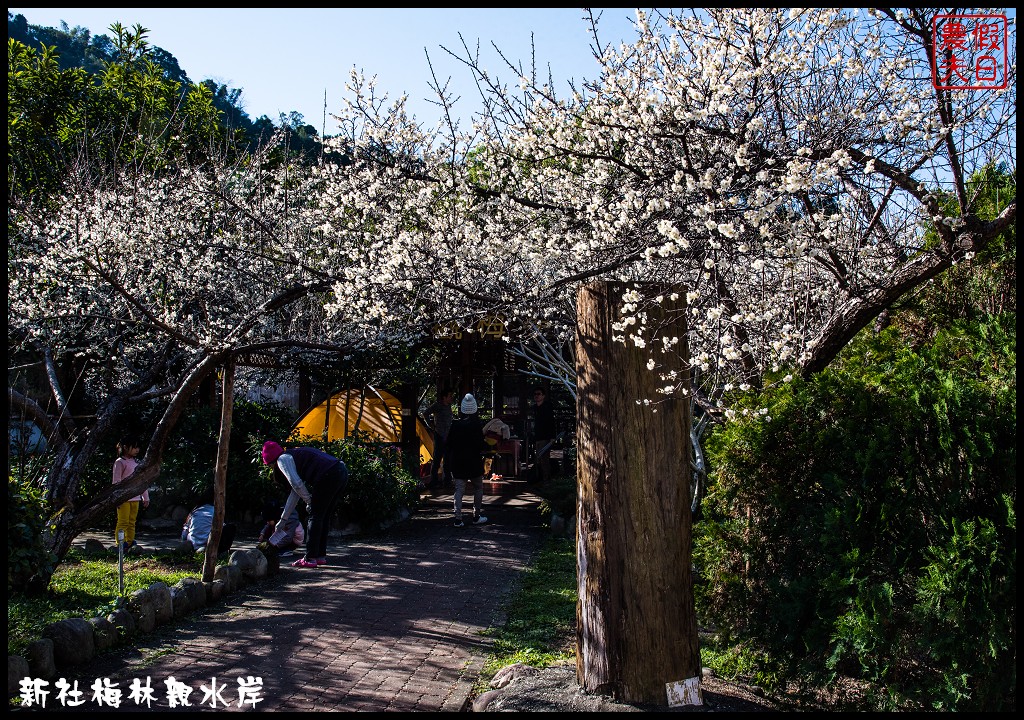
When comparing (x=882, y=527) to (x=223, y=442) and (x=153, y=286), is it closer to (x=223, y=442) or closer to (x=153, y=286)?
(x=223, y=442)

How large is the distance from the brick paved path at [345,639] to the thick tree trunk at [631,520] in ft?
3.78

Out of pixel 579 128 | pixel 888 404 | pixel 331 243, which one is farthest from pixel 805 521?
pixel 331 243

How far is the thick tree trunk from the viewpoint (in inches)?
164

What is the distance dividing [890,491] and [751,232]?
1.63m

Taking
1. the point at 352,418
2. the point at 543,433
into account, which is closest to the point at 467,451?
the point at 543,433

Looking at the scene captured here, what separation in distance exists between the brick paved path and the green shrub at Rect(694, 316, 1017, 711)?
1.99 metres

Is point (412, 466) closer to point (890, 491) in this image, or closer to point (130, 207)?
point (130, 207)

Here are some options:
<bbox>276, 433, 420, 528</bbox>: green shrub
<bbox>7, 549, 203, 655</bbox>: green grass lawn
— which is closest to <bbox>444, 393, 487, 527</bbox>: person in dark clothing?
<bbox>276, 433, 420, 528</bbox>: green shrub

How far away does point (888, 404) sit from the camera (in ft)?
14.1

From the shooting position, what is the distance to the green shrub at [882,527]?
371cm

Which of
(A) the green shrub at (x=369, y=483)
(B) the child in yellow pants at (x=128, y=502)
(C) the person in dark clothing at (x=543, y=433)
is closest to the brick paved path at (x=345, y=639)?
(A) the green shrub at (x=369, y=483)

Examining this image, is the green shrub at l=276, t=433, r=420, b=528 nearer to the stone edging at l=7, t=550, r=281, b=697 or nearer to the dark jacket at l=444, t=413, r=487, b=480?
the dark jacket at l=444, t=413, r=487, b=480

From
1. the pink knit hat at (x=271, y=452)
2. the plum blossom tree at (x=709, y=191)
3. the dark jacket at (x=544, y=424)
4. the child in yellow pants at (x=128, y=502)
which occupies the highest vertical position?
the plum blossom tree at (x=709, y=191)

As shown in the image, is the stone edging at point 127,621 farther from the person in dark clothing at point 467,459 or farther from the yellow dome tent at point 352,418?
the yellow dome tent at point 352,418
